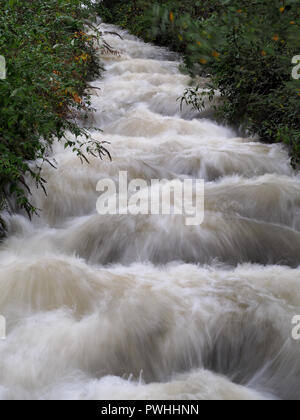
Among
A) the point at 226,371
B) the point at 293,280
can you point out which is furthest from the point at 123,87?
the point at 226,371

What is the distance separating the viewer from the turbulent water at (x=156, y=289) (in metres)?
2.82

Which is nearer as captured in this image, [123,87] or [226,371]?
[226,371]

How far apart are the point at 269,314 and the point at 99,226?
6.84 feet

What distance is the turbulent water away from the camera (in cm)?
282

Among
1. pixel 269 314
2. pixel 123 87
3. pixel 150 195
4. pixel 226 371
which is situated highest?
pixel 123 87

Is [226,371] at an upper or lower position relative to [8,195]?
lower

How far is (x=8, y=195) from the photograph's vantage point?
4.70 metres

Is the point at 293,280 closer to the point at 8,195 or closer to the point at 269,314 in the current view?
the point at 269,314

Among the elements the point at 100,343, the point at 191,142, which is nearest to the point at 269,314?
the point at 100,343

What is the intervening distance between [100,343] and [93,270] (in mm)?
924

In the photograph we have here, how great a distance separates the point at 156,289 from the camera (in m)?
3.54
